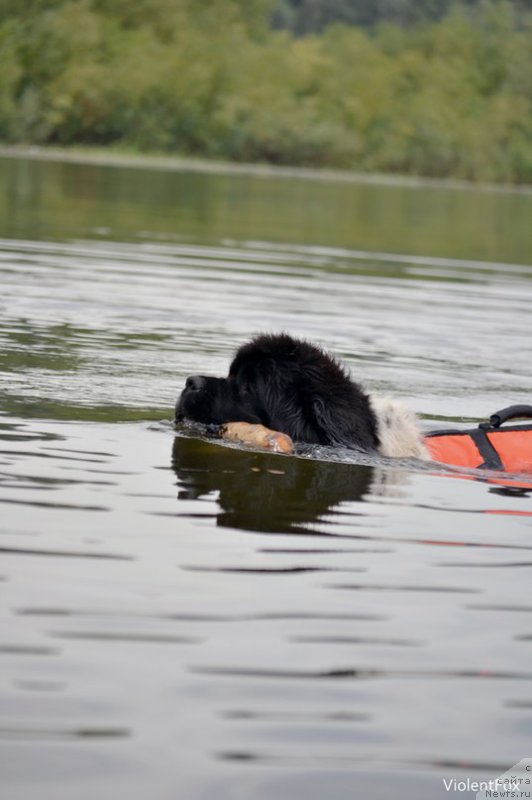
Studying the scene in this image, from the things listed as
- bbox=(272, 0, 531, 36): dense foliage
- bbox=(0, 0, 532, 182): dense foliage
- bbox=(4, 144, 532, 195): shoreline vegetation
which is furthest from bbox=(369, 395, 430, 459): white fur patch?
bbox=(272, 0, 531, 36): dense foliage

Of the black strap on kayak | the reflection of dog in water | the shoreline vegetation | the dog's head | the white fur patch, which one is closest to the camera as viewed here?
the reflection of dog in water

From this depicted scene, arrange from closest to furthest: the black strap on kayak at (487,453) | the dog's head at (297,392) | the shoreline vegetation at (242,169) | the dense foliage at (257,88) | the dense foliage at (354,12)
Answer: the dog's head at (297,392) → the black strap on kayak at (487,453) → the shoreline vegetation at (242,169) → the dense foliage at (257,88) → the dense foliage at (354,12)

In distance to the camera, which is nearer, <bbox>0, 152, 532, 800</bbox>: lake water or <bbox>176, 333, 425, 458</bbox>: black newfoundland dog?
<bbox>0, 152, 532, 800</bbox>: lake water

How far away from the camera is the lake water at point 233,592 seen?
3703 mm

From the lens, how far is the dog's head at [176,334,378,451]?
7059mm

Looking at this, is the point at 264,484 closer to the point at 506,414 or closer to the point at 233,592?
the point at 506,414

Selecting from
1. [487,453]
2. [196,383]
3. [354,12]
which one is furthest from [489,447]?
[354,12]

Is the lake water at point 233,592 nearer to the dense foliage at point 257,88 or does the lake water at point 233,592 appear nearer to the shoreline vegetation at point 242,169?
the shoreline vegetation at point 242,169

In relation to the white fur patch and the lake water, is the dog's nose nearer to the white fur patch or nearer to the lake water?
the lake water

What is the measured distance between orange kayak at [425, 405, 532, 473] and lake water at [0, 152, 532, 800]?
0.14 metres

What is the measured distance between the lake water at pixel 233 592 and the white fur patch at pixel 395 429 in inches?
4.7

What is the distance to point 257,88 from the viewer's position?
104 metres

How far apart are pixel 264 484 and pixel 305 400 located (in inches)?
18.5

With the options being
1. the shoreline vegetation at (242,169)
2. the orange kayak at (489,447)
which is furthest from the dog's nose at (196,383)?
the shoreline vegetation at (242,169)
